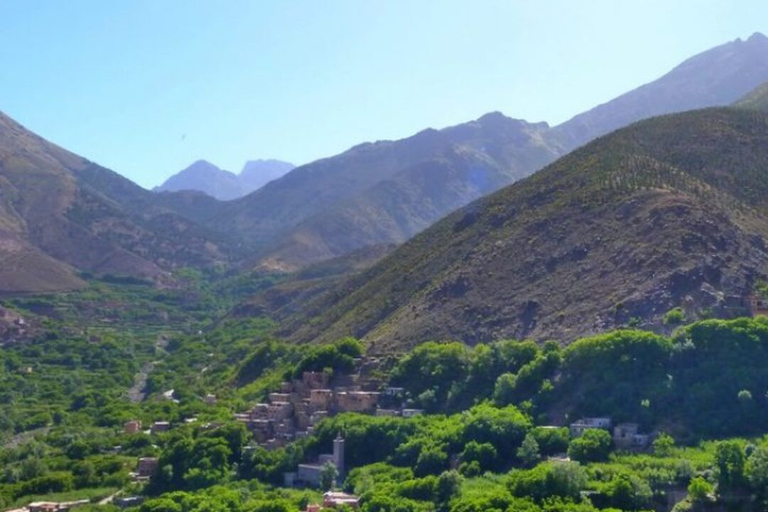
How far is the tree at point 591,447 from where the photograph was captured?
3984 centimetres

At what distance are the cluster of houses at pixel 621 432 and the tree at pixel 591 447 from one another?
832 mm

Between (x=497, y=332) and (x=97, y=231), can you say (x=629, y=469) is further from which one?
(x=97, y=231)

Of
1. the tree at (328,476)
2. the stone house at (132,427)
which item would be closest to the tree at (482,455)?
the tree at (328,476)

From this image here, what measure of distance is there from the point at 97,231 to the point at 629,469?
12601 cm

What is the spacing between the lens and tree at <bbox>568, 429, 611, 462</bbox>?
3984 centimetres

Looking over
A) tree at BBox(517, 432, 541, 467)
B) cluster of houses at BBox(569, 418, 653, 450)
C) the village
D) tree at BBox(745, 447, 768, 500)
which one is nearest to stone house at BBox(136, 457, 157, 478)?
the village

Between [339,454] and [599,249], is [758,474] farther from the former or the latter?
[599,249]

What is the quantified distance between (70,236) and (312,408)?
339 feet

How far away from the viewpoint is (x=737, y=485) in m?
35.5

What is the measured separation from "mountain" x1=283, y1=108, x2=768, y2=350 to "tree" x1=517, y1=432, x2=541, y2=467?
37.7 feet

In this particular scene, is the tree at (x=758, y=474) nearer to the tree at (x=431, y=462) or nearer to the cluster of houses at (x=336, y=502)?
the tree at (x=431, y=462)

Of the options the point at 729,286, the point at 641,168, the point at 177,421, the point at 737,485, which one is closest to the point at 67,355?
the point at 177,421

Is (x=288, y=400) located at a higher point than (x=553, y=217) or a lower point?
lower

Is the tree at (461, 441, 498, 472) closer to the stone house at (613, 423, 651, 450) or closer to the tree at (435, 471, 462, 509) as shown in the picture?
the tree at (435, 471, 462, 509)
